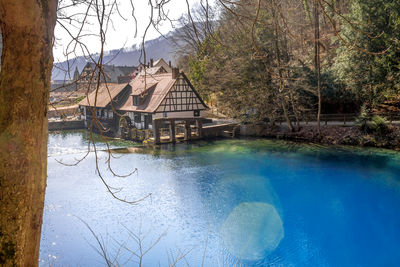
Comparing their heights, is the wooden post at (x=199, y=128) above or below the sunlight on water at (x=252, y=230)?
above

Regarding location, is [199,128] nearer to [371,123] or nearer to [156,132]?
[156,132]

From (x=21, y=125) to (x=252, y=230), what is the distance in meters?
7.14

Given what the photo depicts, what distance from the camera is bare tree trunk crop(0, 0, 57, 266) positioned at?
1.34 meters

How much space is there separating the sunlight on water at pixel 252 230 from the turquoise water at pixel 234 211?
23 mm

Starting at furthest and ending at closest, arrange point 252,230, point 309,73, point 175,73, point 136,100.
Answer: point 136,100, point 175,73, point 309,73, point 252,230

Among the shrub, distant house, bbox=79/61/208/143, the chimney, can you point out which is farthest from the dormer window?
the shrub

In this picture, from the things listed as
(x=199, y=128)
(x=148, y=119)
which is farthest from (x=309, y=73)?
(x=148, y=119)

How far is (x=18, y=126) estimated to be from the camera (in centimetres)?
137

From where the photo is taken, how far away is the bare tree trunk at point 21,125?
1.34m

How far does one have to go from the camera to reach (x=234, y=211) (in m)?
8.87

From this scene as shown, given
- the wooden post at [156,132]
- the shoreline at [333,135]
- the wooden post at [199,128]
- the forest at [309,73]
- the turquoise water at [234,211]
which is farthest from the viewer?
the wooden post at [199,128]

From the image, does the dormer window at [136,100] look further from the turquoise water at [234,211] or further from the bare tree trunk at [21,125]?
the bare tree trunk at [21,125]

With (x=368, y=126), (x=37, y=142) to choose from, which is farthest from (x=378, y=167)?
(x=37, y=142)

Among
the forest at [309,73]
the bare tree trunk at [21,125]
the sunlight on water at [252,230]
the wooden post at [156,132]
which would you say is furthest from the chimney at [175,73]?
the bare tree trunk at [21,125]
